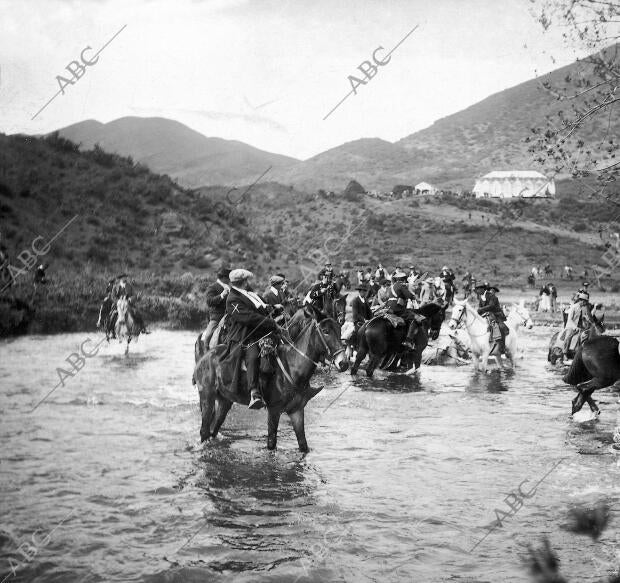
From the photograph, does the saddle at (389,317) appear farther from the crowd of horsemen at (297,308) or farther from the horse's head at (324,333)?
the horse's head at (324,333)

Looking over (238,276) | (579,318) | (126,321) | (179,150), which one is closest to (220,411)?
(238,276)

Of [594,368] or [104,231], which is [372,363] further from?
[104,231]

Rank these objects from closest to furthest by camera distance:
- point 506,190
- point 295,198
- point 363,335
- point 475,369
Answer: point 363,335, point 475,369, point 295,198, point 506,190

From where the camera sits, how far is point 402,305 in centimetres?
1909

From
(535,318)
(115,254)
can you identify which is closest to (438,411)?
(535,318)

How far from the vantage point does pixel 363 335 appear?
18938mm

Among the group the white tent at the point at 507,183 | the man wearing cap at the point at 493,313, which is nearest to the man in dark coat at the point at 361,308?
the man wearing cap at the point at 493,313

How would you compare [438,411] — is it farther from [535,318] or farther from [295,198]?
[295,198]

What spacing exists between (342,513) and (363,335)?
10446 millimetres

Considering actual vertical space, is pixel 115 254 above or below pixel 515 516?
above

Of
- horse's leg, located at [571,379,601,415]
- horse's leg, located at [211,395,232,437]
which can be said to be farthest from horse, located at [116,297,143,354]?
horse's leg, located at [571,379,601,415]

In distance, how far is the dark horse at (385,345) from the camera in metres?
18.5

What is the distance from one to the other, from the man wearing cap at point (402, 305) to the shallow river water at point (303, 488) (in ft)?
8.97

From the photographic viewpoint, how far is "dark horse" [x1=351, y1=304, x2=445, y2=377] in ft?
60.5
